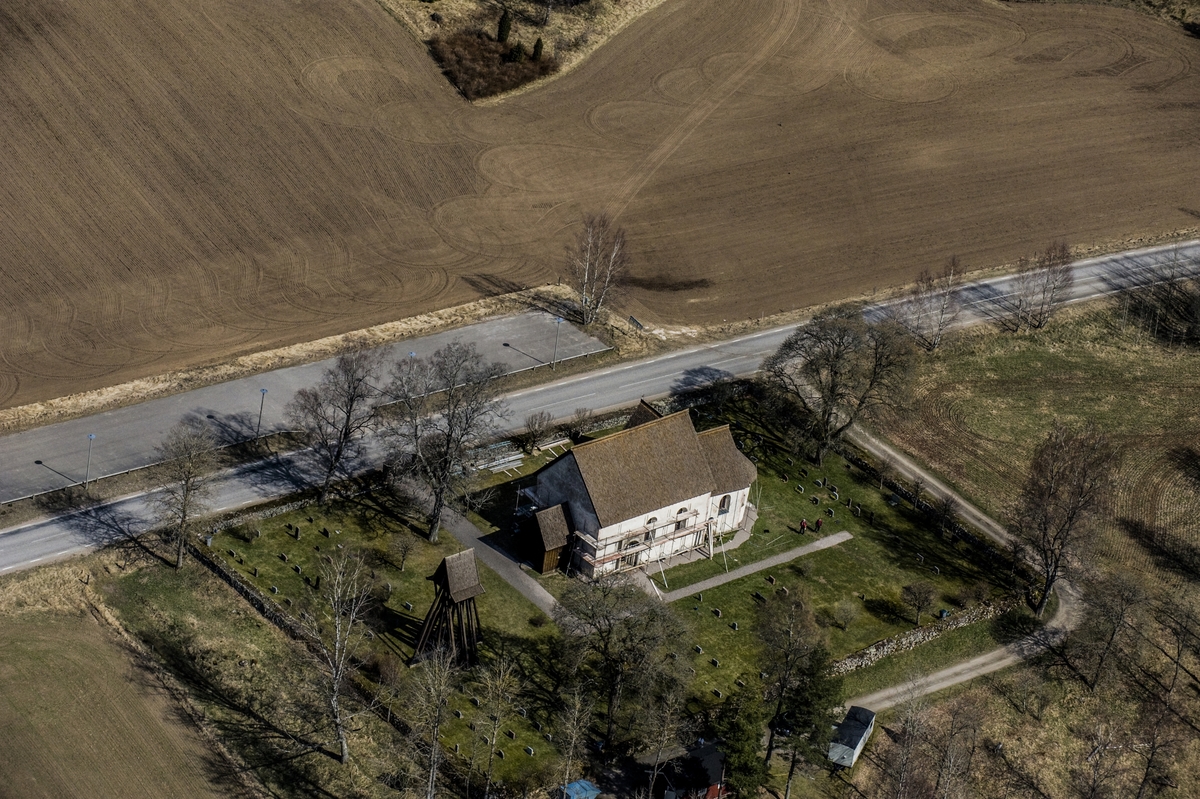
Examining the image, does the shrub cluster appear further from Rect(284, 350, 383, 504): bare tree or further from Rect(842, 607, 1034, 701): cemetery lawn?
Rect(842, 607, 1034, 701): cemetery lawn

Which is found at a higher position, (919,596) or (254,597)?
(919,596)

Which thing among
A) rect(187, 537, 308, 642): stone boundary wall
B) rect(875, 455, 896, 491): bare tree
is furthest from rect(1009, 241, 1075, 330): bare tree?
rect(187, 537, 308, 642): stone boundary wall

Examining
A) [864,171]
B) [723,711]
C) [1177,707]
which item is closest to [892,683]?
[723,711]

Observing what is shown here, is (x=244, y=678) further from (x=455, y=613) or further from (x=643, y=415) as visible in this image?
(x=643, y=415)

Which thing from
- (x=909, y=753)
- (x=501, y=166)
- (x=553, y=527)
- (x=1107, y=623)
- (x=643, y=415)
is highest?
(x=501, y=166)

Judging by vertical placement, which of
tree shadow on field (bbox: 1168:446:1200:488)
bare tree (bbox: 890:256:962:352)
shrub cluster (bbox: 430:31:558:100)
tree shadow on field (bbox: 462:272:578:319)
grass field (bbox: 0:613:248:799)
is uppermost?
shrub cluster (bbox: 430:31:558:100)

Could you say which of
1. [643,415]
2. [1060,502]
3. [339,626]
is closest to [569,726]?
[339,626]
